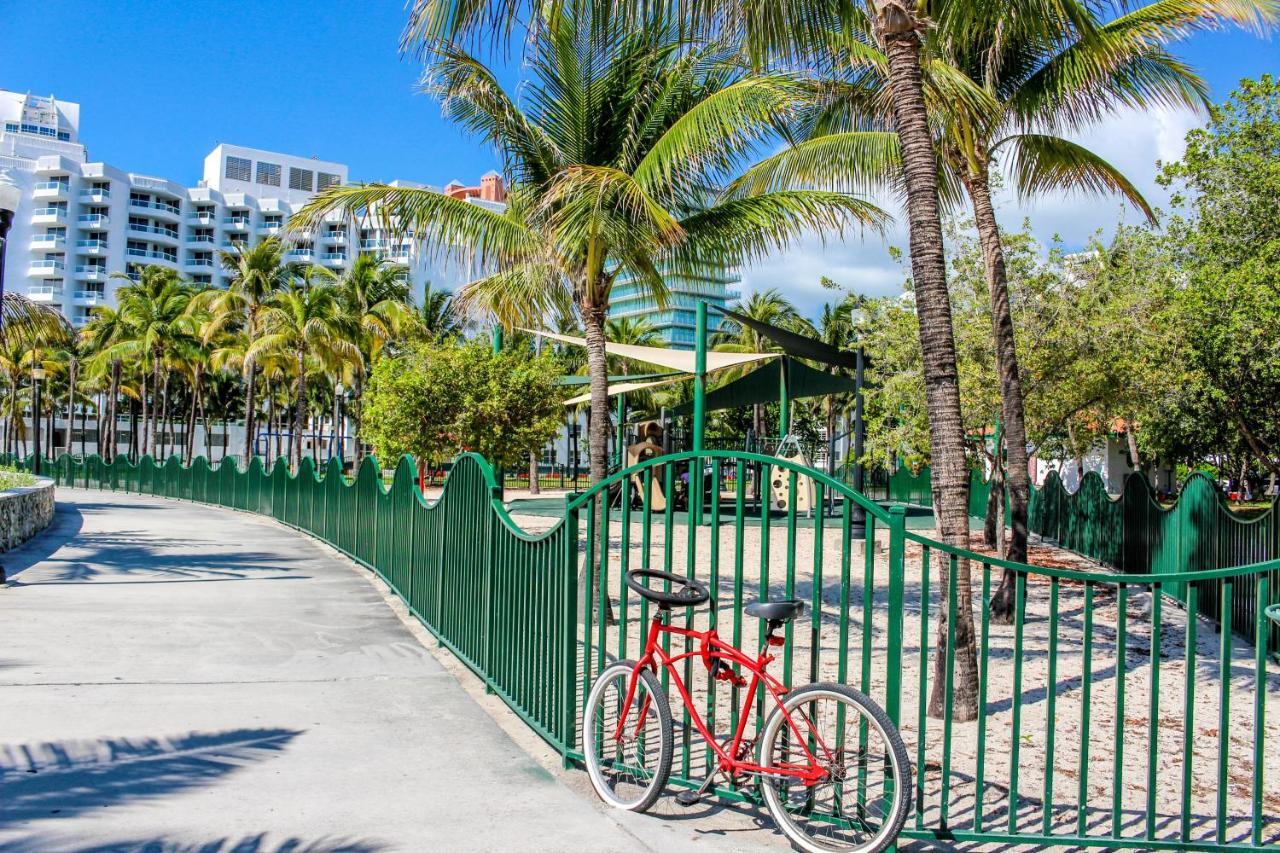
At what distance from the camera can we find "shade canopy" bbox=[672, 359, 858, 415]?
2053cm

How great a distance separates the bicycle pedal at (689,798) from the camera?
4.62 m

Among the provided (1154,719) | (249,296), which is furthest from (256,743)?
(249,296)

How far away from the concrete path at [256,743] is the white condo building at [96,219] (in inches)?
2993

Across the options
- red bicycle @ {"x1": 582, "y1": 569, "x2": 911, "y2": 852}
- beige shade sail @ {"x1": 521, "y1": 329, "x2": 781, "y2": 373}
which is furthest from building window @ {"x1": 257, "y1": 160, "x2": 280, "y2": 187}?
red bicycle @ {"x1": 582, "y1": 569, "x2": 911, "y2": 852}

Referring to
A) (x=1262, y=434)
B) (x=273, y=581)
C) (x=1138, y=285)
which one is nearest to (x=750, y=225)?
(x=273, y=581)

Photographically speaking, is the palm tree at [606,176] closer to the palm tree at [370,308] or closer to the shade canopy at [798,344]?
the shade canopy at [798,344]

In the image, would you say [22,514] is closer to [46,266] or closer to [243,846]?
[243,846]

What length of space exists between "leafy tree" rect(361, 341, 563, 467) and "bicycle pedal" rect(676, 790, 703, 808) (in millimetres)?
12895

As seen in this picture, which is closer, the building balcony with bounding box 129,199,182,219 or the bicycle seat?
the bicycle seat

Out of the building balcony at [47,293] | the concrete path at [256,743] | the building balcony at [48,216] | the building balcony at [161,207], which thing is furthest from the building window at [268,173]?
the concrete path at [256,743]

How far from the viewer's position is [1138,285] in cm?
1941

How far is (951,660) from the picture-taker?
4016mm

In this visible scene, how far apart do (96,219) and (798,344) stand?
9039 centimetres

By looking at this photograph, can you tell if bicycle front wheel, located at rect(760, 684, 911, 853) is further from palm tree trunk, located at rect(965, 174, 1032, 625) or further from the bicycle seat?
palm tree trunk, located at rect(965, 174, 1032, 625)
